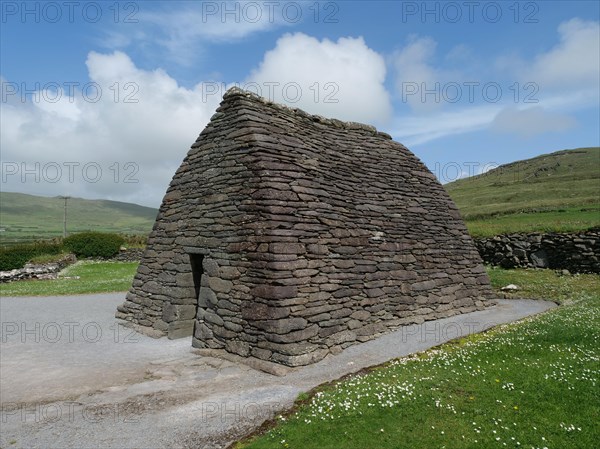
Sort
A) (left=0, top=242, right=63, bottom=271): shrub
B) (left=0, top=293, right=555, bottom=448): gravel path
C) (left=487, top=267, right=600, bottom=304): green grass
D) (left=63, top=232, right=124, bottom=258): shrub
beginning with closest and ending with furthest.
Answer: (left=0, top=293, right=555, bottom=448): gravel path < (left=487, top=267, right=600, bottom=304): green grass < (left=0, top=242, right=63, bottom=271): shrub < (left=63, top=232, right=124, bottom=258): shrub

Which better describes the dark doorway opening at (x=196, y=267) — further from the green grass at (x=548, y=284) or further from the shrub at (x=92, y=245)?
the shrub at (x=92, y=245)

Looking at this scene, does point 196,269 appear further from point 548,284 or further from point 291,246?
point 548,284

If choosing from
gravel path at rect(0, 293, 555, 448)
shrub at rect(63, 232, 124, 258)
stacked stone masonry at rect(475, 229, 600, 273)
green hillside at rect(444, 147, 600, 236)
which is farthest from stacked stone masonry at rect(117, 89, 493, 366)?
shrub at rect(63, 232, 124, 258)

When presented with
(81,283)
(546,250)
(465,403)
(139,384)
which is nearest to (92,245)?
(81,283)

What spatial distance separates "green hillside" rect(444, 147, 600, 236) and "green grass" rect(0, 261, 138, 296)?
23155 mm

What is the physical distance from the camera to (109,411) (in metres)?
7.12

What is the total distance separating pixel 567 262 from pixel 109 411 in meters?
23.9

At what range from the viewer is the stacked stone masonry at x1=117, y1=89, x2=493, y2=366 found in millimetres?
9828

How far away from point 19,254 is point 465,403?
35.5 meters

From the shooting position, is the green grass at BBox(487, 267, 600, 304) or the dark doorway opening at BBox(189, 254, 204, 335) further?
the green grass at BBox(487, 267, 600, 304)

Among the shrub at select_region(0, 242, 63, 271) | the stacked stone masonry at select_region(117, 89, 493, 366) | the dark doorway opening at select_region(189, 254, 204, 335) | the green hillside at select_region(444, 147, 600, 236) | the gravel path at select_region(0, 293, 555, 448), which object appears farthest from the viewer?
the green hillside at select_region(444, 147, 600, 236)

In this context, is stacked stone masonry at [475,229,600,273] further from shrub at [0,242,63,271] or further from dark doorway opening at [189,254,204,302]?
shrub at [0,242,63,271]

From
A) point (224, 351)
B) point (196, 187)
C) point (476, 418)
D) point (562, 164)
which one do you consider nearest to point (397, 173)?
point (196, 187)

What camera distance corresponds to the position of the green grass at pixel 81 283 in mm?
22078
